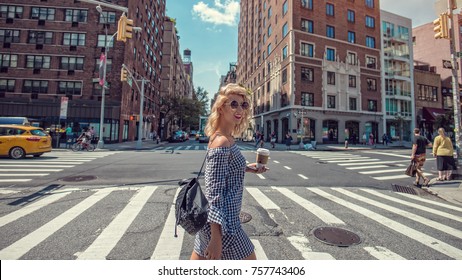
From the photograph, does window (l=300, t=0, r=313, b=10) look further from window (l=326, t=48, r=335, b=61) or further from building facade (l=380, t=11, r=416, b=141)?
building facade (l=380, t=11, r=416, b=141)

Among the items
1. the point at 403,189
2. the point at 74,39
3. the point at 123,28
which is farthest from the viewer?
the point at 74,39

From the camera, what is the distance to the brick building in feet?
88.1

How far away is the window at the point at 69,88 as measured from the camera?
1083 inches

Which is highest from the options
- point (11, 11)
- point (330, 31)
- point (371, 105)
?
point (330, 31)

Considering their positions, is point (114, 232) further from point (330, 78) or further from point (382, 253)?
point (330, 78)

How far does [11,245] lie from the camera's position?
314 cm

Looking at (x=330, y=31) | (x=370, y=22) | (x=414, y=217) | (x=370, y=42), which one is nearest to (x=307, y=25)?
(x=330, y=31)

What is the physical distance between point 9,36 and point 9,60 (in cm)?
329

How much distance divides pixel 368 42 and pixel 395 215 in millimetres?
41622

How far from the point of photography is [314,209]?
5.00m

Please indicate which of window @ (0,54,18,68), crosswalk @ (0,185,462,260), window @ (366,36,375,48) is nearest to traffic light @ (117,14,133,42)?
crosswalk @ (0,185,462,260)

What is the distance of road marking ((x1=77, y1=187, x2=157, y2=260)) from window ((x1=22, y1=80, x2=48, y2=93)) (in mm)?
31539

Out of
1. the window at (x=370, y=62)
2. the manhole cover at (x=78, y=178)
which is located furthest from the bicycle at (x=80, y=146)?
the window at (x=370, y=62)

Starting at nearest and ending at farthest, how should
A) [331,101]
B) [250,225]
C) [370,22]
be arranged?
[250,225] < [331,101] < [370,22]
